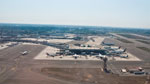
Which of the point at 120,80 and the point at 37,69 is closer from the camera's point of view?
the point at 120,80

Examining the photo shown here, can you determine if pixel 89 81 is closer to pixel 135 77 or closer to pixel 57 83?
pixel 57 83

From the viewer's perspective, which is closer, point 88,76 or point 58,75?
point 88,76

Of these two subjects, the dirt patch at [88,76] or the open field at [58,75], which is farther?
the dirt patch at [88,76]

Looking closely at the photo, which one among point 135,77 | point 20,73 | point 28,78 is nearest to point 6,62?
point 20,73

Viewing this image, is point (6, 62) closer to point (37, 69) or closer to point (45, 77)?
point (37, 69)

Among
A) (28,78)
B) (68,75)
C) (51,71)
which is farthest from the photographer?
(51,71)

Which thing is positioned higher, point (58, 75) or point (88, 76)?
point (88, 76)

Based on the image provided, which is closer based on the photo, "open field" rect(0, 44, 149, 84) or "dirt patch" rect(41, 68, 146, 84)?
"open field" rect(0, 44, 149, 84)

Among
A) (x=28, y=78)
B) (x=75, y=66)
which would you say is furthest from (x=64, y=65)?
(x=28, y=78)

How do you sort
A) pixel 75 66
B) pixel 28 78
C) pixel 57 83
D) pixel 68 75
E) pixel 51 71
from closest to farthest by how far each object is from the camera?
pixel 57 83 → pixel 28 78 → pixel 68 75 → pixel 51 71 → pixel 75 66
